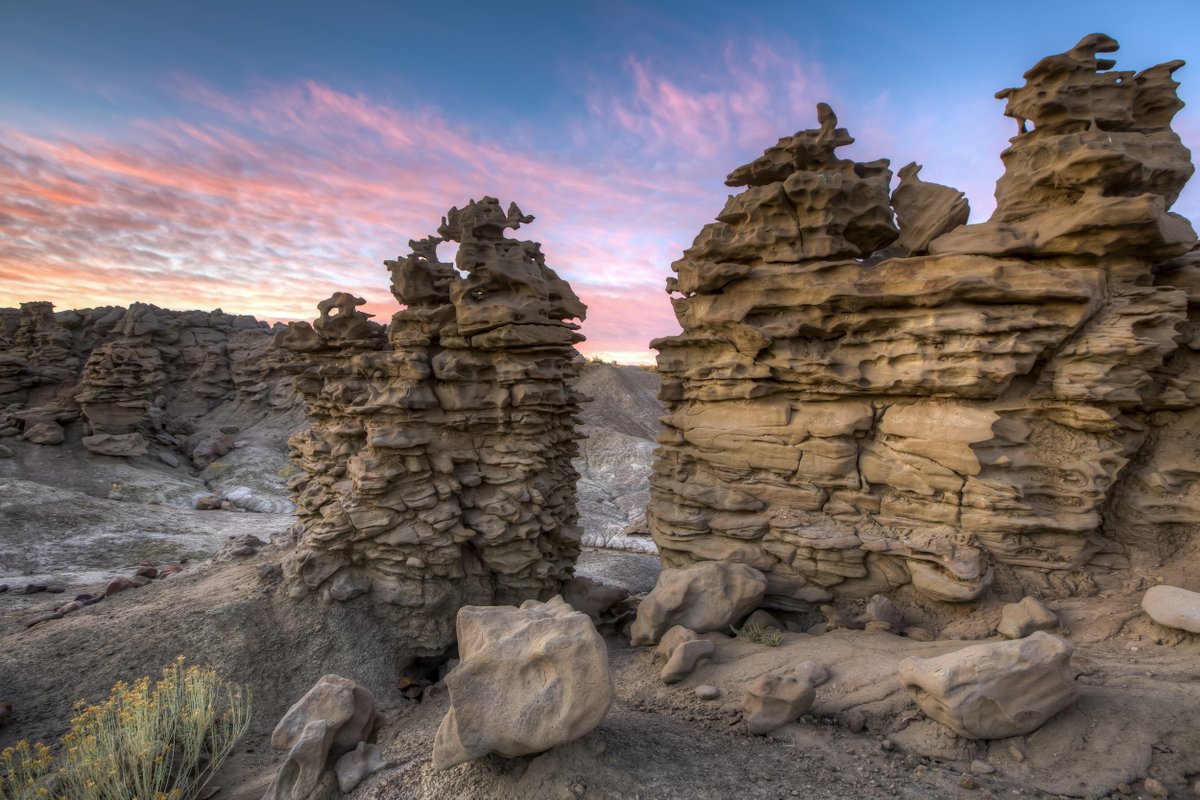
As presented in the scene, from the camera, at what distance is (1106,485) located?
720 centimetres

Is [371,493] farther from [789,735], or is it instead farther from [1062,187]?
[1062,187]

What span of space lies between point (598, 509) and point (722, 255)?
15.7m

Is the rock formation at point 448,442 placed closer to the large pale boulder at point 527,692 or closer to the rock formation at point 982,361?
the rock formation at point 982,361

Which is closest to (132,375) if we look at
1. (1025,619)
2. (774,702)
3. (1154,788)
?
(774,702)

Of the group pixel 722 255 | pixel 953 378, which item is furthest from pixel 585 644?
pixel 722 255

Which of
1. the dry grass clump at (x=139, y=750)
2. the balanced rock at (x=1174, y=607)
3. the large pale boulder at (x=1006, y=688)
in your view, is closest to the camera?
the large pale boulder at (x=1006, y=688)

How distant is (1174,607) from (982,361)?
3.35 m

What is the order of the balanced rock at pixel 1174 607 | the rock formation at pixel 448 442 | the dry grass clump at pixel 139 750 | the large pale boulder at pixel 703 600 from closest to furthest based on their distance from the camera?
the dry grass clump at pixel 139 750
the balanced rock at pixel 1174 607
the large pale boulder at pixel 703 600
the rock formation at pixel 448 442

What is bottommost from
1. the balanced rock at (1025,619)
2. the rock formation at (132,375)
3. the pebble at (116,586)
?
the pebble at (116,586)

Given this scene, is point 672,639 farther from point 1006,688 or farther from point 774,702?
point 1006,688

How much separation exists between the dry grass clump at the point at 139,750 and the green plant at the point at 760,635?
21.4 feet

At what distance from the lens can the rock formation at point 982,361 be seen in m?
7.10

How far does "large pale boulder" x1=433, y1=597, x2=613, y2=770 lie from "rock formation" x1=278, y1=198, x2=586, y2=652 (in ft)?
15.9

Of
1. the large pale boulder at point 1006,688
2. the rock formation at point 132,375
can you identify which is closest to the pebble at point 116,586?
the rock formation at point 132,375
